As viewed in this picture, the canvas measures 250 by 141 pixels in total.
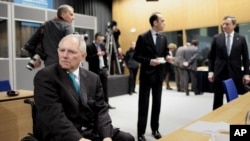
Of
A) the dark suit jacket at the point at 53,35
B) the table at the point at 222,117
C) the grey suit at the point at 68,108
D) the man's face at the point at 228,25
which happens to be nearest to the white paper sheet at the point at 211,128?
the table at the point at 222,117

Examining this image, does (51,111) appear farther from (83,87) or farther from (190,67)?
(190,67)

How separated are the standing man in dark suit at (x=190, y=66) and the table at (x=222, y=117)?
5091mm

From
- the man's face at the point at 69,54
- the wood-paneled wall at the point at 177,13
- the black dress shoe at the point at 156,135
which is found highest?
the wood-paneled wall at the point at 177,13

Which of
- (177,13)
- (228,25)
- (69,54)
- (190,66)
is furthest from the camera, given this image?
(177,13)

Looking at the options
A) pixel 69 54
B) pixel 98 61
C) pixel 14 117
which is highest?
pixel 69 54

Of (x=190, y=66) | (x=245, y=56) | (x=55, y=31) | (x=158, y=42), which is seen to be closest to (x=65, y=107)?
(x=55, y=31)

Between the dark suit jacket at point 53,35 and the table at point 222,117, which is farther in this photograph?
the dark suit jacket at point 53,35

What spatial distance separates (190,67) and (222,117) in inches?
232

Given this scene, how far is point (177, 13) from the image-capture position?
9.64 meters

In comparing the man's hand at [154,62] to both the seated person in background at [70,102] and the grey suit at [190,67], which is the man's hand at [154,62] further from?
the grey suit at [190,67]

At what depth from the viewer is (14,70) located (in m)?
6.27

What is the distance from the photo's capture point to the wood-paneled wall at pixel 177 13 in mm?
8328

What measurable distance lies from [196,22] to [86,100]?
7953 mm

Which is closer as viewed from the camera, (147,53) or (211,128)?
(211,128)
